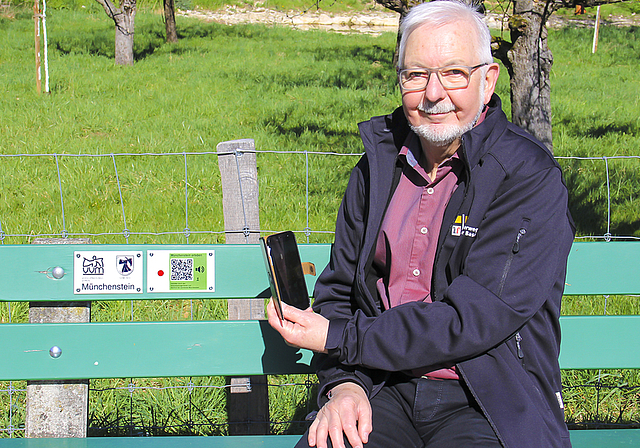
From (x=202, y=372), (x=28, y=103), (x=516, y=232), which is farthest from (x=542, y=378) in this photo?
(x=28, y=103)

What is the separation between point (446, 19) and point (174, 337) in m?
1.53

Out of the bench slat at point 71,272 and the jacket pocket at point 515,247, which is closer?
the jacket pocket at point 515,247

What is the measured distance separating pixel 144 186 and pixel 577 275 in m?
4.60

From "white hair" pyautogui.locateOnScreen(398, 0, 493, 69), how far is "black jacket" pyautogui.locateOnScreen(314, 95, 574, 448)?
0.74 feet

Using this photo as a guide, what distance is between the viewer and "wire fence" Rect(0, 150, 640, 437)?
3.23 metres

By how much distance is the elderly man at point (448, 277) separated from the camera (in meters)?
1.79

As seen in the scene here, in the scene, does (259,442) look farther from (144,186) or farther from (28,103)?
(28,103)

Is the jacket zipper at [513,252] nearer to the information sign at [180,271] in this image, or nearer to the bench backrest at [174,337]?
the bench backrest at [174,337]

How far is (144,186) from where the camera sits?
240 inches

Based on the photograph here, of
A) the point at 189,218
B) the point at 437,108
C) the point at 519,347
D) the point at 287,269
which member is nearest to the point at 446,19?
the point at 437,108

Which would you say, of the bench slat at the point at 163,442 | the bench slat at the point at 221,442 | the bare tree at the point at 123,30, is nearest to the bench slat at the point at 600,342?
the bench slat at the point at 221,442

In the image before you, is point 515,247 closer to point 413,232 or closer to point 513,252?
point 513,252

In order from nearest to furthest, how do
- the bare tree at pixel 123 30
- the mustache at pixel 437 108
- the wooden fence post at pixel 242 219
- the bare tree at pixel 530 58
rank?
the mustache at pixel 437 108 → the wooden fence post at pixel 242 219 → the bare tree at pixel 530 58 → the bare tree at pixel 123 30

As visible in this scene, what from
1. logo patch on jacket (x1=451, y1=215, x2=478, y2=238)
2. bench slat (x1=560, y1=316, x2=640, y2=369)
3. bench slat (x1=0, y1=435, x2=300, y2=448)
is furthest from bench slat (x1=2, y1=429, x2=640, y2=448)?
logo patch on jacket (x1=451, y1=215, x2=478, y2=238)
